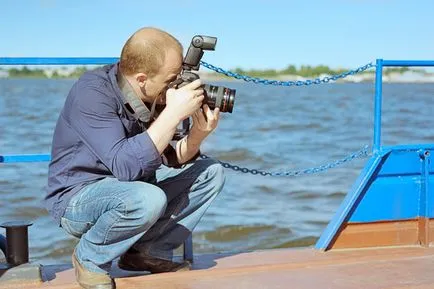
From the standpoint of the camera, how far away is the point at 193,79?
3.28m

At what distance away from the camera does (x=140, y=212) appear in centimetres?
317

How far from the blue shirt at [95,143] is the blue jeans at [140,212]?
2.5 inches

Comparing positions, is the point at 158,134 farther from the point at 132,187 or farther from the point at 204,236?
the point at 204,236

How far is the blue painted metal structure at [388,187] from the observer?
4223mm

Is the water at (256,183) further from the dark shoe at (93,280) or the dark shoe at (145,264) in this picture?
the dark shoe at (93,280)

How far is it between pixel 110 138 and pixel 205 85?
1.56 feet

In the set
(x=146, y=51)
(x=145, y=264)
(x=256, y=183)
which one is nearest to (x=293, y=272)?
(x=145, y=264)

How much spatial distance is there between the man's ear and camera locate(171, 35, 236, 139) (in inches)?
4.6

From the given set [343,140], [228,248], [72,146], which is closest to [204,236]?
[228,248]

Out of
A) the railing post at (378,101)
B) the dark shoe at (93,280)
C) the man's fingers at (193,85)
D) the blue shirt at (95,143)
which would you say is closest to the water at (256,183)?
the railing post at (378,101)

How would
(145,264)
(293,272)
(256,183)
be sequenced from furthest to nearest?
1. (256,183)
2. (293,272)
3. (145,264)

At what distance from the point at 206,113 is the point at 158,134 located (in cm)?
31

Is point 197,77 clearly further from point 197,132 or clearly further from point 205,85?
point 197,132

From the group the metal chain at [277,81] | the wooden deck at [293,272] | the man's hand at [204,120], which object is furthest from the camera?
the metal chain at [277,81]
